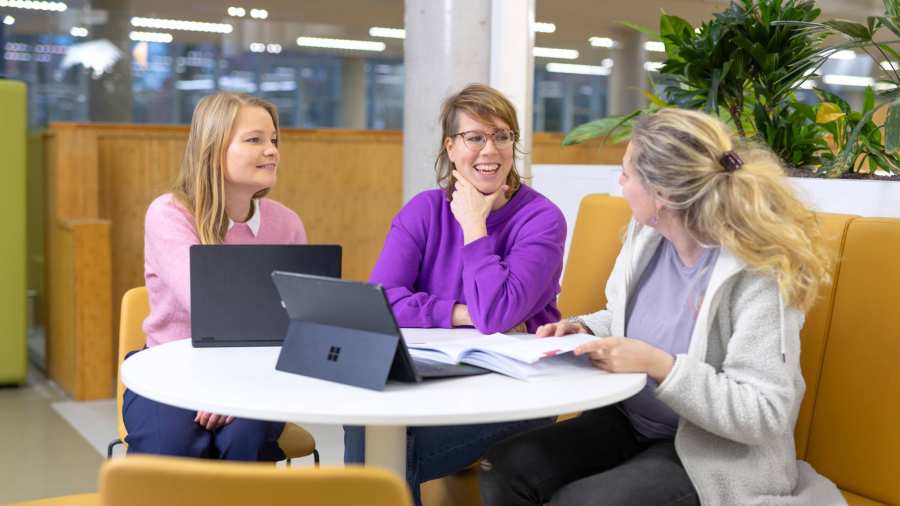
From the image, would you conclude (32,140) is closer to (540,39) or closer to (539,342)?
(540,39)

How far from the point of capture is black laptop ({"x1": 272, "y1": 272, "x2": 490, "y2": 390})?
1621mm

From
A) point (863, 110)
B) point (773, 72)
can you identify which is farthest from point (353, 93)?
point (863, 110)

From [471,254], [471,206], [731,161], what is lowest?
[471,254]

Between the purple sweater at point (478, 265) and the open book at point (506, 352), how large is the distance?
0.57 feet

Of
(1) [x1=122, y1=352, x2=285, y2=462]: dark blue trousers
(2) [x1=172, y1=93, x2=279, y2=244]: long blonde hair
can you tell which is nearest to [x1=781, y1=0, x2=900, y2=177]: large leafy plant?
(2) [x1=172, y1=93, x2=279, y2=244]: long blonde hair

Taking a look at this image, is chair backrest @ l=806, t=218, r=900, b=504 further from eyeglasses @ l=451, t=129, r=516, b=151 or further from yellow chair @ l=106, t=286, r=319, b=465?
yellow chair @ l=106, t=286, r=319, b=465

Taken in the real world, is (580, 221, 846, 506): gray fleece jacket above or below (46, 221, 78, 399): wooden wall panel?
above

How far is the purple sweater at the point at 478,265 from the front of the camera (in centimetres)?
224

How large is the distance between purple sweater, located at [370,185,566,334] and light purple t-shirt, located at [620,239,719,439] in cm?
29

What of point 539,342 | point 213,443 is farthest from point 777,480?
point 213,443

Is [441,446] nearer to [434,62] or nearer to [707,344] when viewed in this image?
[707,344]

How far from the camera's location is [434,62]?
4145mm

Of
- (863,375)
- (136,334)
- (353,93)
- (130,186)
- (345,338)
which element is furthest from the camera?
(353,93)

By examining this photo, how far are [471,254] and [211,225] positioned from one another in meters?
0.62
